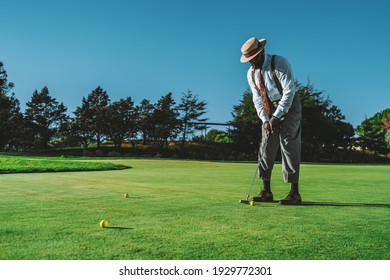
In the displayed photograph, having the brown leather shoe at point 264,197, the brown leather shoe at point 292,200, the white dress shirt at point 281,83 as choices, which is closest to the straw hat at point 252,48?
the white dress shirt at point 281,83

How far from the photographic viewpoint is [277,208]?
4945 millimetres

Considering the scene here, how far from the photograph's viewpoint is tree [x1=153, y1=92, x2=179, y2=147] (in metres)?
48.3

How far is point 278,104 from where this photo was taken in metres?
5.95

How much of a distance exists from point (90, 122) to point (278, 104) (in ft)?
147

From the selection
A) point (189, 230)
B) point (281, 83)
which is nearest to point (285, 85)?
point (281, 83)

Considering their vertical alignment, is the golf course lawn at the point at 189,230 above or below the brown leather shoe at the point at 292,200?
below

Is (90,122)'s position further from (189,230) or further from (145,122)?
(189,230)

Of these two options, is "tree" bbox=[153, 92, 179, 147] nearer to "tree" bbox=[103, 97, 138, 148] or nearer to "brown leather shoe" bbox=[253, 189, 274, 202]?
"tree" bbox=[103, 97, 138, 148]

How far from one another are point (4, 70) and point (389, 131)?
47.8 metres

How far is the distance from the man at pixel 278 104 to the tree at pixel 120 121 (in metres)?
43.0

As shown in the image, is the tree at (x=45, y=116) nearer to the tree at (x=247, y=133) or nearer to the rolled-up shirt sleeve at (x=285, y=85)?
the tree at (x=247, y=133)

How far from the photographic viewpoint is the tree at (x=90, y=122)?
48.4 metres

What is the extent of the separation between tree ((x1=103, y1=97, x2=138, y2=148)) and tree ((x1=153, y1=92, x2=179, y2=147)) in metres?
2.56
